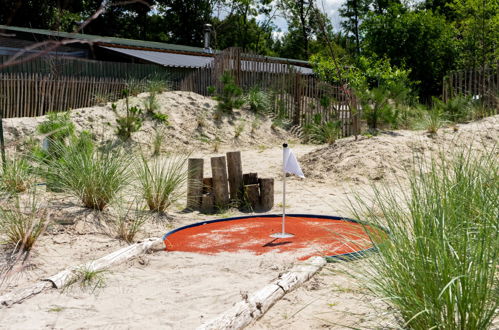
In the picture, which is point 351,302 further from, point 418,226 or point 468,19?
point 468,19

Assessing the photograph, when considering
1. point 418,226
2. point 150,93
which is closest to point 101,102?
point 150,93

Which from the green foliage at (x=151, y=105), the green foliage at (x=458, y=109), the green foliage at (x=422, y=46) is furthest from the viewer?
the green foliage at (x=422, y=46)

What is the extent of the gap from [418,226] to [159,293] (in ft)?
6.62

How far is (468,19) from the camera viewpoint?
22469mm

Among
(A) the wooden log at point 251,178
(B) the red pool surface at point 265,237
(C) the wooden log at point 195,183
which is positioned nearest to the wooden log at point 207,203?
(C) the wooden log at point 195,183

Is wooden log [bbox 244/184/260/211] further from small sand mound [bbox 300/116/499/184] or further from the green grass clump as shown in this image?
small sand mound [bbox 300/116/499/184]

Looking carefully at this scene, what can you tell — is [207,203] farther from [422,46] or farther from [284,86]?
[422,46]

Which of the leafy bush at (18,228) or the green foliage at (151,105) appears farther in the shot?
the green foliage at (151,105)

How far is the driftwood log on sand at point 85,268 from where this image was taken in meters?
3.57

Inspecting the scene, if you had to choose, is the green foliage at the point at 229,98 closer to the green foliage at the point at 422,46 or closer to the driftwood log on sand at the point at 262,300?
the green foliage at the point at 422,46

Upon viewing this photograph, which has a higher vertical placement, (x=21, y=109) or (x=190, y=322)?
(x=21, y=109)

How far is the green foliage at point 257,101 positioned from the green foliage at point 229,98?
470 millimetres

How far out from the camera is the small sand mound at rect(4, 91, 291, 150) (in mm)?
12125

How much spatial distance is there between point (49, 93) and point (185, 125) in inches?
145
